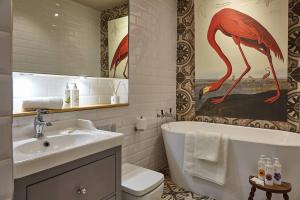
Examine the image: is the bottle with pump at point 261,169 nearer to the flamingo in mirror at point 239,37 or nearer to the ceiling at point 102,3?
the flamingo in mirror at point 239,37

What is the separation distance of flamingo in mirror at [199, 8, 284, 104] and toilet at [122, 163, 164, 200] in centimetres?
162

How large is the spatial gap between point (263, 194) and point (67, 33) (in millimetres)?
2315

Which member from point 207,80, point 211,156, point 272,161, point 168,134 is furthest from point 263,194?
point 207,80

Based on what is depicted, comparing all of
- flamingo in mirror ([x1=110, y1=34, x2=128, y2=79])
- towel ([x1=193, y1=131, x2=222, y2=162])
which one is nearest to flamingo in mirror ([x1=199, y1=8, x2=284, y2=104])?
towel ([x1=193, y1=131, x2=222, y2=162])

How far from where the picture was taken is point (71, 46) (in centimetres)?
188

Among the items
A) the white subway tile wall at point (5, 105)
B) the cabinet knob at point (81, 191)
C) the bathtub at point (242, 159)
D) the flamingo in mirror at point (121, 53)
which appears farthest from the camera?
the flamingo in mirror at point (121, 53)

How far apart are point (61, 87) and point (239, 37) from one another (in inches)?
90.7

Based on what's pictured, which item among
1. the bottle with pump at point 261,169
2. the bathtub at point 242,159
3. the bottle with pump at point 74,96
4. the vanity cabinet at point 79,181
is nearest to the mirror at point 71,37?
the bottle with pump at point 74,96

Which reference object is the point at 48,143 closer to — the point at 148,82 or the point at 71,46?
the point at 71,46

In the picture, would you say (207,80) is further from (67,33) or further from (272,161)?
(67,33)

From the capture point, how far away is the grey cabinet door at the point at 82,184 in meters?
1.01

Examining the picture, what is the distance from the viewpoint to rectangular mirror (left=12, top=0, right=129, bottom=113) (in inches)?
60.8

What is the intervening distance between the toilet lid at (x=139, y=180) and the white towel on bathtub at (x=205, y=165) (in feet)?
1.88

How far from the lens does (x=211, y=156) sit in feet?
7.24
